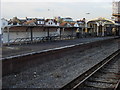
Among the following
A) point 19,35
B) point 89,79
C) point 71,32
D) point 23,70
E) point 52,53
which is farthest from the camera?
point 71,32

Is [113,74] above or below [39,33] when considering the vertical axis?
below

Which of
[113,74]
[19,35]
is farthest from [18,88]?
[19,35]

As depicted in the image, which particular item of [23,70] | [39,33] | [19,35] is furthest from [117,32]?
[23,70]

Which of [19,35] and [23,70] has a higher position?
[19,35]

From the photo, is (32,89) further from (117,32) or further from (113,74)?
(117,32)

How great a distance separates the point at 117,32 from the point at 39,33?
43927 millimetres

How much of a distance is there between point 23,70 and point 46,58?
9.39ft

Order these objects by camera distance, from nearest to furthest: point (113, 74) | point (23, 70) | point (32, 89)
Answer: point (32, 89), point (113, 74), point (23, 70)

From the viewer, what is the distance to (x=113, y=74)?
366 inches

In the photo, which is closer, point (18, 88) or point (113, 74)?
point (18, 88)

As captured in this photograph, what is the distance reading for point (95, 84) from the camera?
744cm

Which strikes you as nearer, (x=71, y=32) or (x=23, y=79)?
(x=23, y=79)

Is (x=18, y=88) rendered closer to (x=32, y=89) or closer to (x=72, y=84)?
(x=32, y=89)

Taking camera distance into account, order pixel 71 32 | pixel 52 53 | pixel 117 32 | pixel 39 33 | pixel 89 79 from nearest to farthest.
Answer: pixel 89 79
pixel 52 53
pixel 39 33
pixel 71 32
pixel 117 32
